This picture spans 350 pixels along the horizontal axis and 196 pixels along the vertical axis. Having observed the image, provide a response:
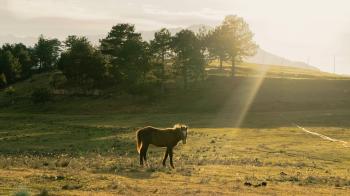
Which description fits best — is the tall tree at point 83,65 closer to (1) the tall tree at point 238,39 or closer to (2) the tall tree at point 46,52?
(1) the tall tree at point 238,39

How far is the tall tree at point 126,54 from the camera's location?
373 feet

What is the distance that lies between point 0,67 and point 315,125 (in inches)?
4436

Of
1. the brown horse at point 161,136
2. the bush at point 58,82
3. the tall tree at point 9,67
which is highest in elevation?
the tall tree at point 9,67

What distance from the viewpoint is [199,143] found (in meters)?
52.2

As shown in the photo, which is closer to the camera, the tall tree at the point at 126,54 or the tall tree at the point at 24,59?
the tall tree at the point at 126,54

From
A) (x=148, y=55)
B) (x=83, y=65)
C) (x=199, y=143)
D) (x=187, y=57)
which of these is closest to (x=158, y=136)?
(x=199, y=143)

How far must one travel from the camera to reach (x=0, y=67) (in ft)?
494

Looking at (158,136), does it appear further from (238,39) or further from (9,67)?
(9,67)

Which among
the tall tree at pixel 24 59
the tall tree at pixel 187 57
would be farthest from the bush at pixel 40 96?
the tall tree at pixel 24 59

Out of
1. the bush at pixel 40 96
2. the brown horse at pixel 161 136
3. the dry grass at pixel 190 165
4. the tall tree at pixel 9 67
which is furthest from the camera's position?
the tall tree at pixel 9 67

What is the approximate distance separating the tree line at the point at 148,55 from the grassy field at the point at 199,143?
21.9 feet

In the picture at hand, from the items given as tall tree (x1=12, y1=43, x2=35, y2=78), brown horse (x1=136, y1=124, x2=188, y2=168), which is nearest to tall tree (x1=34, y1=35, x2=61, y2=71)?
tall tree (x1=12, y1=43, x2=35, y2=78)

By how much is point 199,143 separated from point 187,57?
62.7 metres

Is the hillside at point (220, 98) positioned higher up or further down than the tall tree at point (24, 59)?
further down
